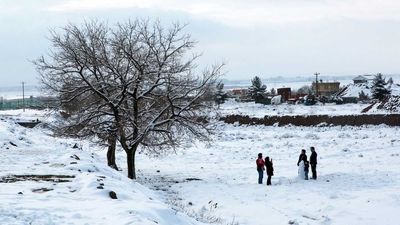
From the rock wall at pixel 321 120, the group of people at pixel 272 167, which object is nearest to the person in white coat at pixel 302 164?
the group of people at pixel 272 167

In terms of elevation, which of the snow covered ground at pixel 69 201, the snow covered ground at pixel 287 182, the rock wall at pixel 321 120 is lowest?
the snow covered ground at pixel 287 182

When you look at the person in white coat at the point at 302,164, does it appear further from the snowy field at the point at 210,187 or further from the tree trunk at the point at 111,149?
the tree trunk at the point at 111,149

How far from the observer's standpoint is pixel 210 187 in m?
20.0

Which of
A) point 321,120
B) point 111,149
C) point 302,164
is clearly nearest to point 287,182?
point 302,164

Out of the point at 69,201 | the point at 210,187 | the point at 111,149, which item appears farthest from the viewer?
the point at 111,149

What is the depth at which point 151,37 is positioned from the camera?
930 inches

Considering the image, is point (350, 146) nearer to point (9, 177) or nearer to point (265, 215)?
point (265, 215)

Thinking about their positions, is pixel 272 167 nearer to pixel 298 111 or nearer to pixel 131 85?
pixel 131 85

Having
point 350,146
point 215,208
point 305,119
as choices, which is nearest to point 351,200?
point 215,208

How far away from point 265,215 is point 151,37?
11.7 meters

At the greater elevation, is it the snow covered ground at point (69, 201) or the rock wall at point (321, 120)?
the snow covered ground at point (69, 201)

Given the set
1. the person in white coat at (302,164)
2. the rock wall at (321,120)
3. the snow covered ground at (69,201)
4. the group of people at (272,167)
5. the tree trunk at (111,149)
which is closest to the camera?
the snow covered ground at (69,201)

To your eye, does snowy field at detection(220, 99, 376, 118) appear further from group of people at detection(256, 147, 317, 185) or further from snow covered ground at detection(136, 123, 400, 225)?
group of people at detection(256, 147, 317, 185)

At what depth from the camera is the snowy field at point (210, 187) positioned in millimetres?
8641
